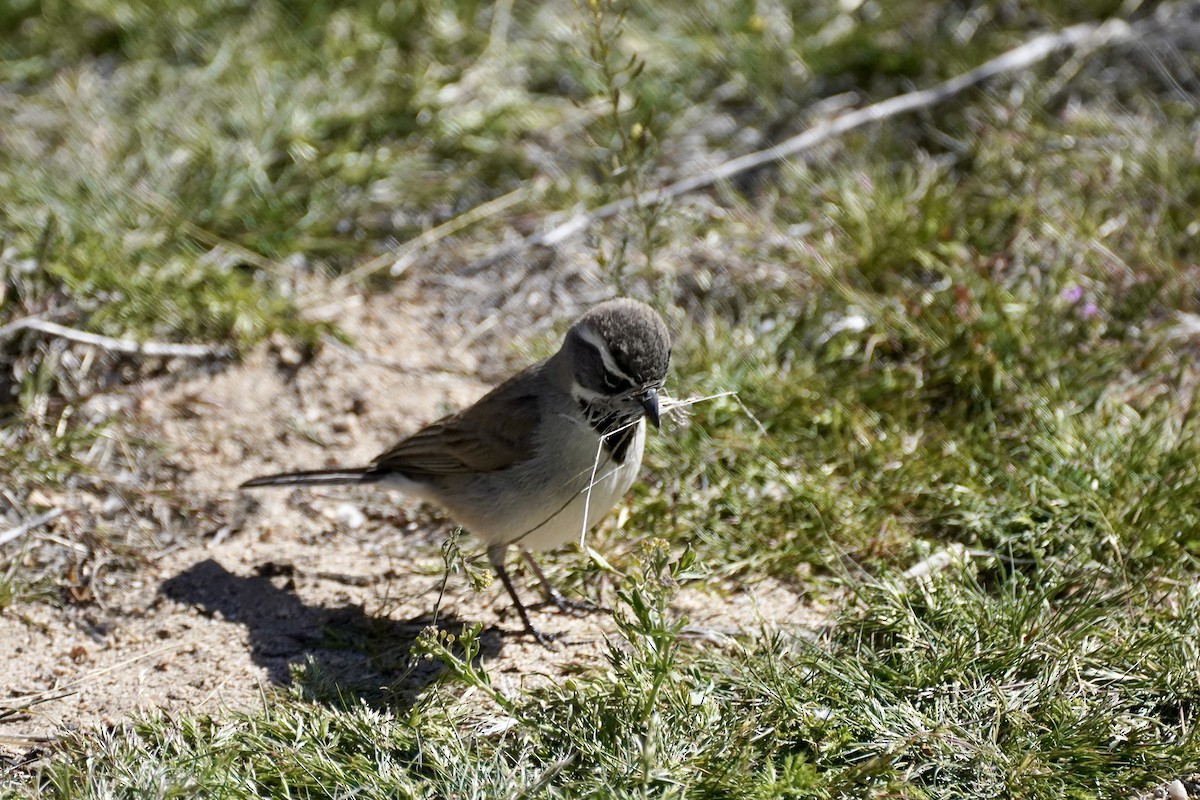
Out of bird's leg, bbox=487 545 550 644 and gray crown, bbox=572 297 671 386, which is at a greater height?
gray crown, bbox=572 297 671 386

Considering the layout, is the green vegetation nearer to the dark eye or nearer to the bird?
the bird

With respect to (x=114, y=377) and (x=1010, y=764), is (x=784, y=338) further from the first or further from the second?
(x=114, y=377)

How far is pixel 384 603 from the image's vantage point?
518 centimetres

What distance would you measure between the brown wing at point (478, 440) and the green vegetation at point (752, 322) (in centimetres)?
62

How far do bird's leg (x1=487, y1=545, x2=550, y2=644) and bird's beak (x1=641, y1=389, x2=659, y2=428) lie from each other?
0.96m

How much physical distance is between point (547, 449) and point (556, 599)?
0.66 m

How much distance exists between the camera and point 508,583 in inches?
204

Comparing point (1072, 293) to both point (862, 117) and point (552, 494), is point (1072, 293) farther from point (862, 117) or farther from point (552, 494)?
point (552, 494)

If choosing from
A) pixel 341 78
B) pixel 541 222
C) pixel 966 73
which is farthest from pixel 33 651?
pixel 966 73

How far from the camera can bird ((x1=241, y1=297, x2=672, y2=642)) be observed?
4.91m

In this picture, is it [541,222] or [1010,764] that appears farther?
[541,222]

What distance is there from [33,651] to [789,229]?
4454 mm

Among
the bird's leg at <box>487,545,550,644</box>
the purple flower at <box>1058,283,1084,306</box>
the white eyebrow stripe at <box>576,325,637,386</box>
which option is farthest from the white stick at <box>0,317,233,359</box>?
the purple flower at <box>1058,283,1084,306</box>

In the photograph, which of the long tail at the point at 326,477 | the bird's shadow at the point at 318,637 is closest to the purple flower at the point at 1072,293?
the bird's shadow at the point at 318,637
